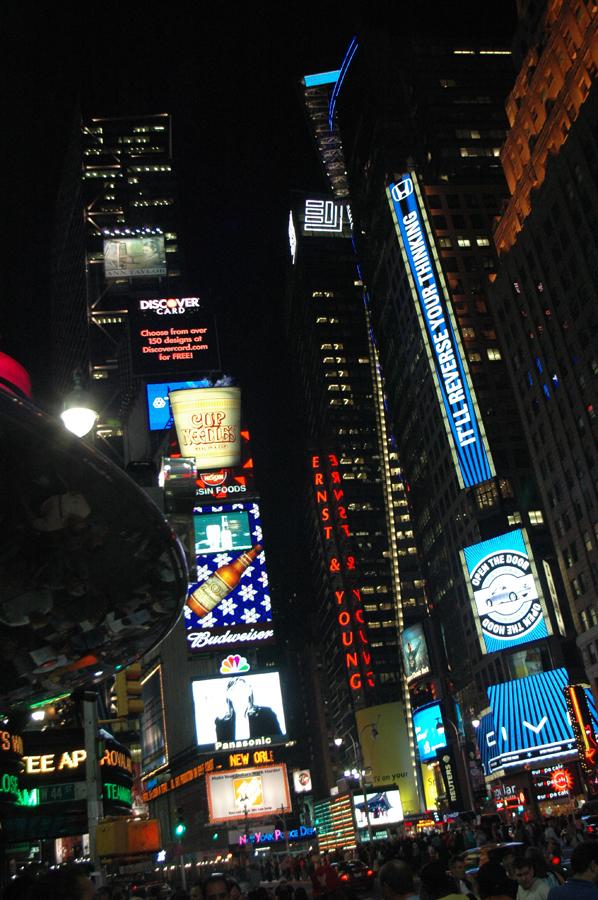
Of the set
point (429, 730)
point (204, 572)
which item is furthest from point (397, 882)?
point (429, 730)

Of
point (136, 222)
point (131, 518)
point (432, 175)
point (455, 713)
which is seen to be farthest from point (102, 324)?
point (131, 518)

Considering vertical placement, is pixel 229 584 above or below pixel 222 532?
below

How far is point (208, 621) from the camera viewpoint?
5500 cm

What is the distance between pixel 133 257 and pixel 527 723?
67.8 meters

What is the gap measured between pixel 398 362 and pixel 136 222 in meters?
69.5

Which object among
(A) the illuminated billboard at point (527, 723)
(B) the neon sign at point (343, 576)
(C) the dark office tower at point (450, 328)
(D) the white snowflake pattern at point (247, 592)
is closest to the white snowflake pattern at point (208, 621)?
(D) the white snowflake pattern at point (247, 592)

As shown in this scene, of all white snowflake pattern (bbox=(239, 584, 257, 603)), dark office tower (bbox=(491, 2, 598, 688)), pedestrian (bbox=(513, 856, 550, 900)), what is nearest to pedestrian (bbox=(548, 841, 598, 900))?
pedestrian (bbox=(513, 856, 550, 900))

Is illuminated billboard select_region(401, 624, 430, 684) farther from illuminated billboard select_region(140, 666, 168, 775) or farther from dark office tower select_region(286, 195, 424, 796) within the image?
dark office tower select_region(286, 195, 424, 796)

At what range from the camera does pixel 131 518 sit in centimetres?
402

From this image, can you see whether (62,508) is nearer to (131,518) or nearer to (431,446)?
(131,518)

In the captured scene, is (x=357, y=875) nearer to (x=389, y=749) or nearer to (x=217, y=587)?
(x=217, y=587)

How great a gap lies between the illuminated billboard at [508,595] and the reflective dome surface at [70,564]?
254 ft

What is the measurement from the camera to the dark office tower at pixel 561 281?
243 feet

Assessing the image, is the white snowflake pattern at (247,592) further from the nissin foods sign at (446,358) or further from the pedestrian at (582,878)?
the pedestrian at (582,878)
